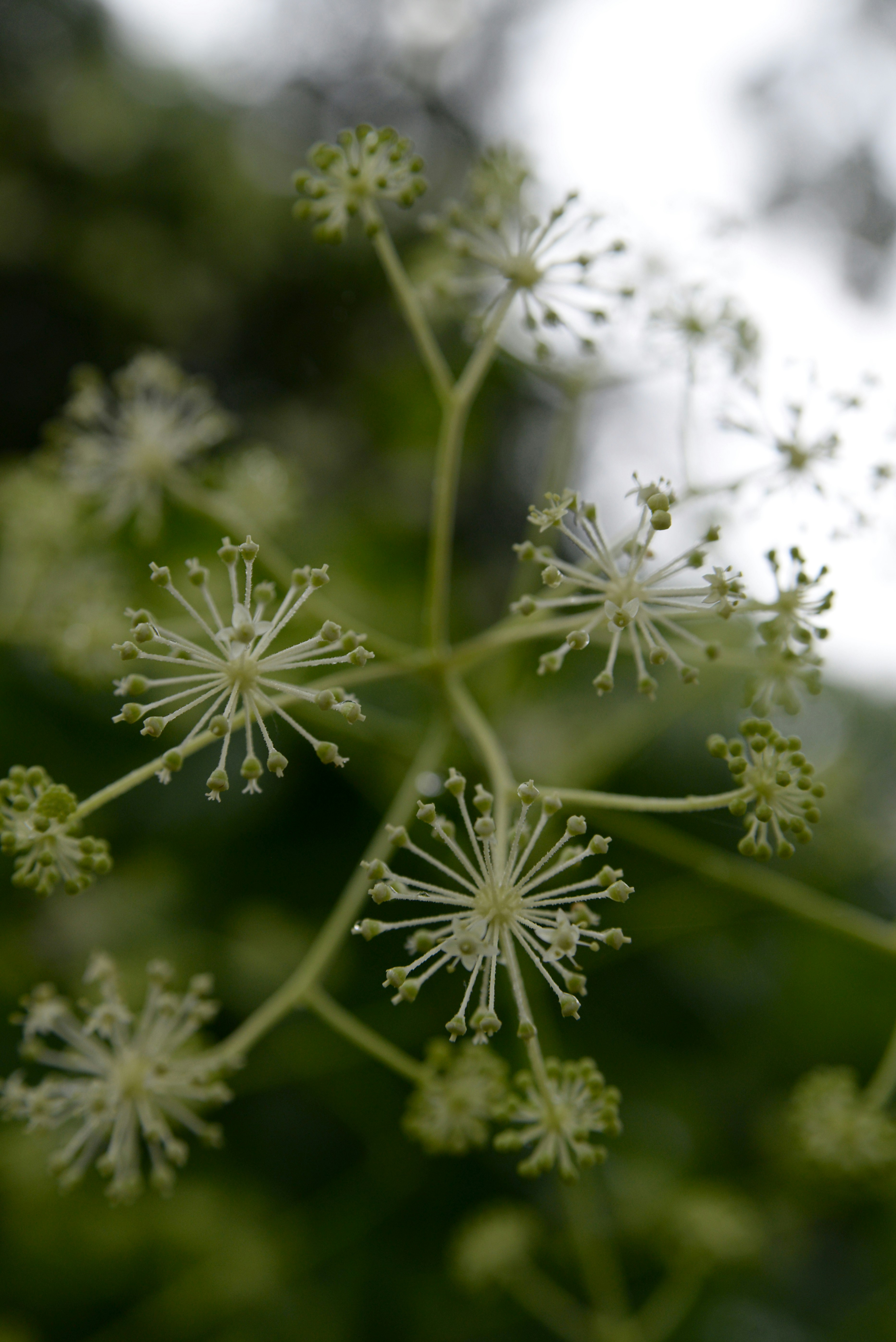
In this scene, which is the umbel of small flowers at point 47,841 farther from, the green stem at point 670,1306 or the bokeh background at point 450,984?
the green stem at point 670,1306

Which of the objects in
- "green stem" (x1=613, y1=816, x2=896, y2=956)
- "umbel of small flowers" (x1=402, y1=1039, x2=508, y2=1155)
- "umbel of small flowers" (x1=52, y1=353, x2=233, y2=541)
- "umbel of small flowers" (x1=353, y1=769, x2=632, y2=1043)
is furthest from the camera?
"umbel of small flowers" (x1=52, y1=353, x2=233, y2=541)

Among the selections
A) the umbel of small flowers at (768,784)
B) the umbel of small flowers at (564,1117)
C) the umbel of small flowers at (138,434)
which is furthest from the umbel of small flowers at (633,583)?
the umbel of small flowers at (138,434)

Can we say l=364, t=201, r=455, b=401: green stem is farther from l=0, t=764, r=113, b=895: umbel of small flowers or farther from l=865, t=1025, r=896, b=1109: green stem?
l=865, t=1025, r=896, b=1109: green stem

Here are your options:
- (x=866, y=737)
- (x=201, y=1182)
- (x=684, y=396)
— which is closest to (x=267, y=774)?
(x=201, y=1182)

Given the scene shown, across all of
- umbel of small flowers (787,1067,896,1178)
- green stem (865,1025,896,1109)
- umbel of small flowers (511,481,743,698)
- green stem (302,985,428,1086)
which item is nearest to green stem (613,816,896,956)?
green stem (865,1025,896,1109)

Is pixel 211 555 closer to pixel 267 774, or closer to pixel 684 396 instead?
pixel 267 774

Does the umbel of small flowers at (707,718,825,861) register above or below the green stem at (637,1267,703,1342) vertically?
above
